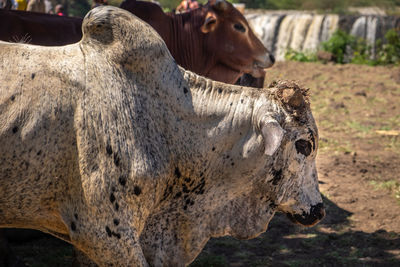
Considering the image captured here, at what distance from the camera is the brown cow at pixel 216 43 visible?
5492 millimetres

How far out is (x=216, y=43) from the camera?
18.3ft

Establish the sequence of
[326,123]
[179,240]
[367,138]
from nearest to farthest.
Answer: [179,240] → [367,138] → [326,123]

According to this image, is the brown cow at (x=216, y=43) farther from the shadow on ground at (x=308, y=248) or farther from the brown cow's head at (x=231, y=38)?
the shadow on ground at (x=308, y=248)

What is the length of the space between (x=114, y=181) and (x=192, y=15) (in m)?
3.62

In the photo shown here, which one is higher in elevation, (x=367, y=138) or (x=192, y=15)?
(x=192, y=15)

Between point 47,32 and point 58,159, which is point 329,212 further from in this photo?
point 58,159

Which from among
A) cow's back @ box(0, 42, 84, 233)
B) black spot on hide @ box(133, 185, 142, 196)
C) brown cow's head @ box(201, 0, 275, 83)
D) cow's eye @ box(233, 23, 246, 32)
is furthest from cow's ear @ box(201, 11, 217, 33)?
black spot on hide @ box(133, 185, 142, 196)

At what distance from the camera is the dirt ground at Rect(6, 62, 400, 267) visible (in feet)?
13.8

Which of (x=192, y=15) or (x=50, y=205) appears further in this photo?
(x=192, y=15)

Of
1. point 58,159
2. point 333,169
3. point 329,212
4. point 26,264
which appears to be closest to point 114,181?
point 58,159

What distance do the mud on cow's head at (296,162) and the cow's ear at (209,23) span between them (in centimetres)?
289

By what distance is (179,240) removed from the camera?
8.60 feet

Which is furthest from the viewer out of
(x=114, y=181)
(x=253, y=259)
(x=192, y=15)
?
(x=192, y=15)

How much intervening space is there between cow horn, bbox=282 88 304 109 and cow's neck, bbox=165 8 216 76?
9.74ft
